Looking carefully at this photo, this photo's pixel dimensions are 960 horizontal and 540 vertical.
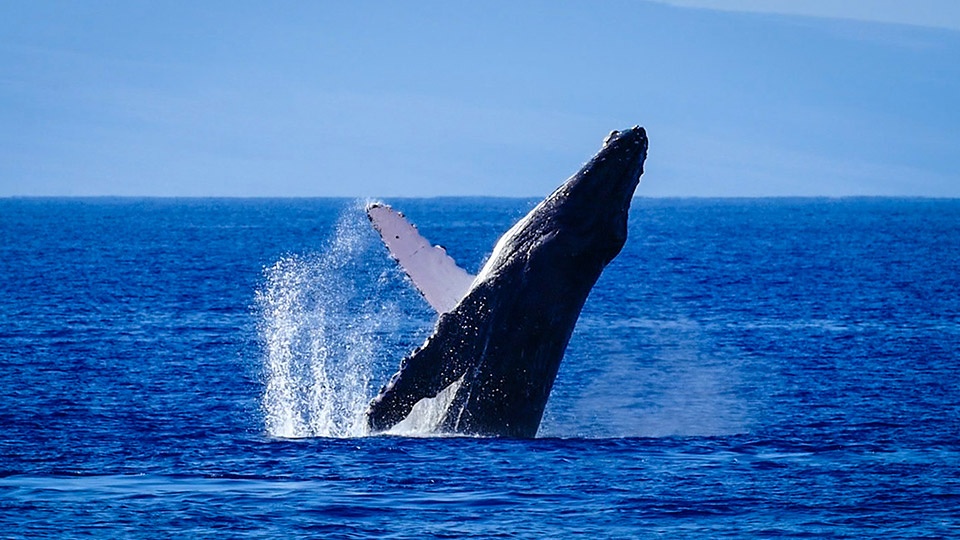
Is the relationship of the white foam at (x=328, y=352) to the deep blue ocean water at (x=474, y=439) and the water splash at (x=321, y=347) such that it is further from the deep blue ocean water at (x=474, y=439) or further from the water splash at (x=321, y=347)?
the deep blue ocean water at (x=474, y=439)

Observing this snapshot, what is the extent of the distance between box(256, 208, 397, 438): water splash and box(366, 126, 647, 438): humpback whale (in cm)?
246

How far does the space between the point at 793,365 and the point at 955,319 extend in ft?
33.9

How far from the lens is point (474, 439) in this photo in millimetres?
13992

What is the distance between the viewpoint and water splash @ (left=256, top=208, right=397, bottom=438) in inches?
734

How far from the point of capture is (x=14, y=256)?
66812mm

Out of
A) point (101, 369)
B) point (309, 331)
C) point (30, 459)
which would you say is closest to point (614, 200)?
point (30, 459)

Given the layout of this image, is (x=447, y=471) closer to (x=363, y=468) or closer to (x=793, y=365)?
(x=363, y=468)

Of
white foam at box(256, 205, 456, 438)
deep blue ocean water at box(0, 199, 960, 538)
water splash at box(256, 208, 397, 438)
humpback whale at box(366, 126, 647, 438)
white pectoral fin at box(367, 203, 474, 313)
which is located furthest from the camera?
water splash at box(256, 208, 397, 438)

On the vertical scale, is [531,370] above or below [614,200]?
below

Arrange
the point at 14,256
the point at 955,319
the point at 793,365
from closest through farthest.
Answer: the point at 793,365 → the point at 955,319 → the point at 14,256

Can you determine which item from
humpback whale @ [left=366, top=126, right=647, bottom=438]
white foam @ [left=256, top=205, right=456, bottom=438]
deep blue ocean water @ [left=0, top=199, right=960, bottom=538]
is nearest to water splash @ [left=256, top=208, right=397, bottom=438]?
white foam @ [left=256, top=205, right=456, bottom=438]

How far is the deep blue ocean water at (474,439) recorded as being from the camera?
Result: 1241cm

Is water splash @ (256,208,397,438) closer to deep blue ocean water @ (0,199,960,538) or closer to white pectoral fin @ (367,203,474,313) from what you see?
deep blue ocean water @ (0,199,960,538)

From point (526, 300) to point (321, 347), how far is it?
1636cm
